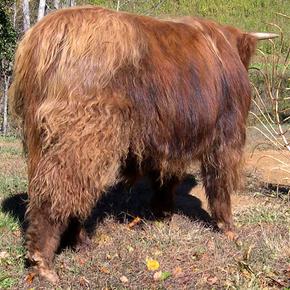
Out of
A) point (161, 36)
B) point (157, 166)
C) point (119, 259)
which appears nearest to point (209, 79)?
point (161, 36)

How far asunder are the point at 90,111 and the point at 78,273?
3.93 ft

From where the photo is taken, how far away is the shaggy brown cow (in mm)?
3715

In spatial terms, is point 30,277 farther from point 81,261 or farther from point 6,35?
point 6,35

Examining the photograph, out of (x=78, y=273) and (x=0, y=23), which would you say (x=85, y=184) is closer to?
(x=78, y=273)

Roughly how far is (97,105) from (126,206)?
2.40 m

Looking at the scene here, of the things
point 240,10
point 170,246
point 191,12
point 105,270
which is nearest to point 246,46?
point 170,246

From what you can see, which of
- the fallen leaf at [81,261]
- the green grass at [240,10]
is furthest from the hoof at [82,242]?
the green grass at [240,10]

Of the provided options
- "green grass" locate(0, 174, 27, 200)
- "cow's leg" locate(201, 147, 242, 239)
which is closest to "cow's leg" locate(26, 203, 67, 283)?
"cow's leg" locate(201, 147, 242, 239)

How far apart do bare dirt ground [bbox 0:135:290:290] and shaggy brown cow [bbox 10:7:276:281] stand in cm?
37

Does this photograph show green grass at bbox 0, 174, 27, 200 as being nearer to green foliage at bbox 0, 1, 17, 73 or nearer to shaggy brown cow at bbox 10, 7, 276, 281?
Result: shaggy brown cow at bbox 10, 7, 276, 281

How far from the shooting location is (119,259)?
4.30m

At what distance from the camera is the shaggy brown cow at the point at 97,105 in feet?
12.2

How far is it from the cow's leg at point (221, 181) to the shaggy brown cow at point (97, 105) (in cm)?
49

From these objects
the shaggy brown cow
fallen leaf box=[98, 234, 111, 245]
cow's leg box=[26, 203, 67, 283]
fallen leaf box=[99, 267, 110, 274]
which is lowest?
fallen leaf box=[98, 234, 111, 245]
